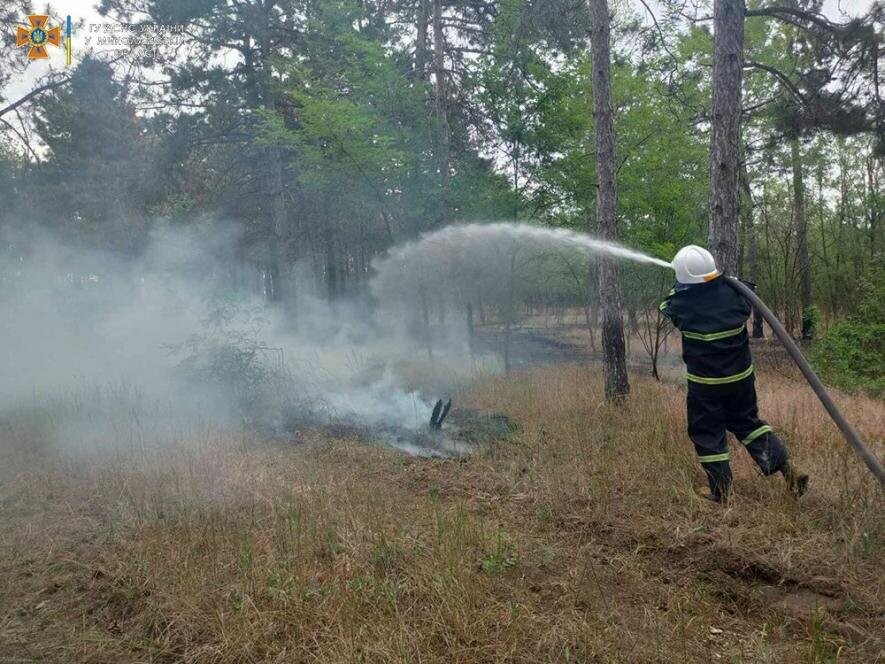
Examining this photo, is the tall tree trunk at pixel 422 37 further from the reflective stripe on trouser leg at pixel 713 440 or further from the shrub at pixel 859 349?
the reflective stripe on trouser leg at pixel 713 440

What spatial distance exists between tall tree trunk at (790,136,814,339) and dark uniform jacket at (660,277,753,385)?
11.1m

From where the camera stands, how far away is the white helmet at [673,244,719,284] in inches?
164

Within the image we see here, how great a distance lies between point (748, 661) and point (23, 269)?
16438 millimetres

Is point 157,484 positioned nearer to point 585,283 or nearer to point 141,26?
point 141,26

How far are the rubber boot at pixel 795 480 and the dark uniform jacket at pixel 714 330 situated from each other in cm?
74

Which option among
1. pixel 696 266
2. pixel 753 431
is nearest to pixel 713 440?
pixel 753 431

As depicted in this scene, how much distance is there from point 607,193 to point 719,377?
14.1 ft

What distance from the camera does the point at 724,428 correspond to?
4.21 m

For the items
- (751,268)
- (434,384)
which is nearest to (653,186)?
(434,384)

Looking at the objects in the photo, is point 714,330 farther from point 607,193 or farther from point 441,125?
point 441,125

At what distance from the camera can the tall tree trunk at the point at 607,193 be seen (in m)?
7.55

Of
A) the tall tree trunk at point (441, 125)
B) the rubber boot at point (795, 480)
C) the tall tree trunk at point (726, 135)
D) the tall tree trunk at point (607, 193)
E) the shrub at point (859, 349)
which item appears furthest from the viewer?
the tall tree trunk at point (441, 125)

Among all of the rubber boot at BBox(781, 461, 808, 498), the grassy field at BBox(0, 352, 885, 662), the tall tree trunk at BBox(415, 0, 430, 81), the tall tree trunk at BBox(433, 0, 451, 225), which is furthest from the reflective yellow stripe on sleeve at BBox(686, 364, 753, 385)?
the tall tree trunk at BBox(415, 0, 430, 81)

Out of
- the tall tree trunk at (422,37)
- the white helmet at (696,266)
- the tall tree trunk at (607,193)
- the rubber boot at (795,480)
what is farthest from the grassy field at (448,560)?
the tall tree trunk at (422,37)
